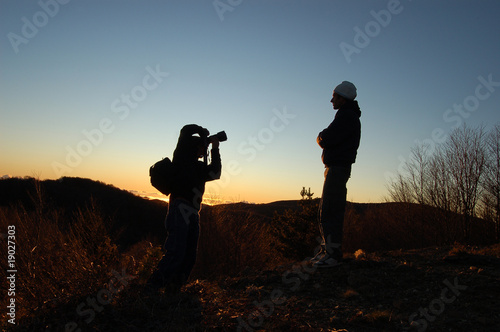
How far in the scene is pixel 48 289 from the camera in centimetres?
398

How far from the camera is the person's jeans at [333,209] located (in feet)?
15.3

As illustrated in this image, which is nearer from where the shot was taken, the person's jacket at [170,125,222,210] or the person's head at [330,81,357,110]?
the person's jacket at [170,125,222,210]

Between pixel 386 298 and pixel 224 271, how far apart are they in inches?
563

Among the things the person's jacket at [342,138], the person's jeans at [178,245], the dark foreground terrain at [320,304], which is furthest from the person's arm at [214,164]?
the person's jacket at [342,138]

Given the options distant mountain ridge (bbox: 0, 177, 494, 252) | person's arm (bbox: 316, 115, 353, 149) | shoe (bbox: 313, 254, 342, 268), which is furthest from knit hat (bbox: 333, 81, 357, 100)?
distant mountain ridge (bbox: 0, 177, 494, 252)

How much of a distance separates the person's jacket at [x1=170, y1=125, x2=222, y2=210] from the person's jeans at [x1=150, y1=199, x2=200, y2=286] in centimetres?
11

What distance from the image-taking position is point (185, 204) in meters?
3.98

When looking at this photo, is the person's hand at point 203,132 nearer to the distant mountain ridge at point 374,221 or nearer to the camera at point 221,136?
the camera at point 221,136

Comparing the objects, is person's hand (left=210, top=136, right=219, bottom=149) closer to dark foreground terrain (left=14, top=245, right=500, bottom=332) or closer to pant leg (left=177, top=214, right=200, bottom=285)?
pant leg (left=177, top=214, right=200, bottom=285)

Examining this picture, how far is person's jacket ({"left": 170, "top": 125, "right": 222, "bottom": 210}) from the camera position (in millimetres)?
4008

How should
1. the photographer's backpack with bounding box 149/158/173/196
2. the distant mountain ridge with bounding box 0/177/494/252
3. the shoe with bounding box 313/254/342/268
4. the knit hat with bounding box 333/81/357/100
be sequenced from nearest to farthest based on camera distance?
the photographer's backpack with bounding box 149/158/173/196
the shoe with bounding box 313/254/342/268
the knit hat with bounding box 333/81/357/100
the distant mountain ridge with bounding box 0/177/494/252

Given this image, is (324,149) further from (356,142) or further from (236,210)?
(236,210)

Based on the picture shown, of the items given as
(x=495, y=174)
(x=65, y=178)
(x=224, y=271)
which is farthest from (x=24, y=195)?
(x=495, y=174)

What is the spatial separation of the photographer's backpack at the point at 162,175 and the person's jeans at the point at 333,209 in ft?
6.39
